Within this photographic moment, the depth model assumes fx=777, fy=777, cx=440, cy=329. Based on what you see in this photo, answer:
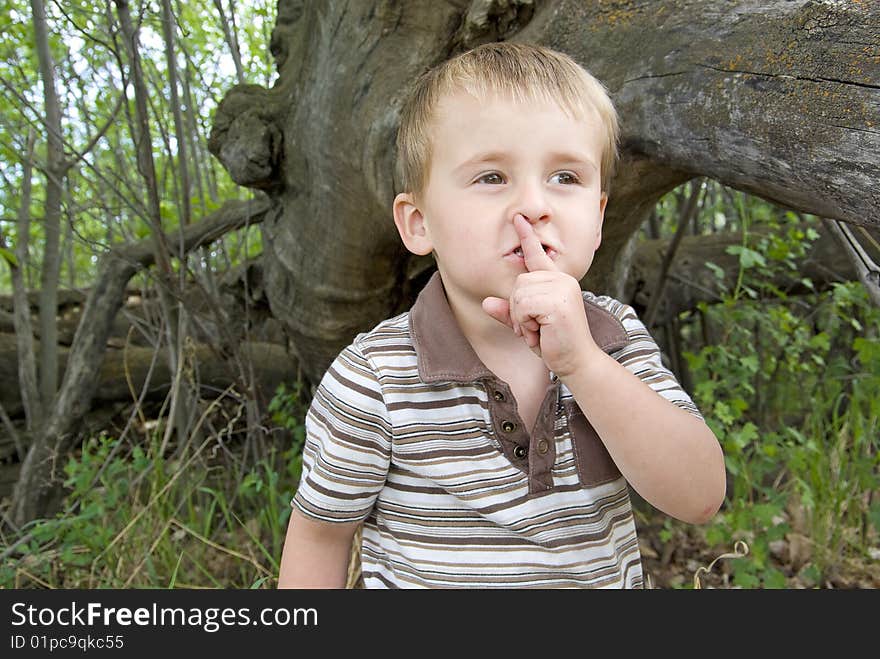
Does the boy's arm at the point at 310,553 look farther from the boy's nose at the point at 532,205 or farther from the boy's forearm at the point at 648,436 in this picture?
the boy's nose at the point at 532,205

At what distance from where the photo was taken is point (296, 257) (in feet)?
9.07

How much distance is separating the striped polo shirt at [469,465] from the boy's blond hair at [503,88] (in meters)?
0.31

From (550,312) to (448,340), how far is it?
304 millimetres

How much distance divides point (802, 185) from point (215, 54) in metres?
3.19

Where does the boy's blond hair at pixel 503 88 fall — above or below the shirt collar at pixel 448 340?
above

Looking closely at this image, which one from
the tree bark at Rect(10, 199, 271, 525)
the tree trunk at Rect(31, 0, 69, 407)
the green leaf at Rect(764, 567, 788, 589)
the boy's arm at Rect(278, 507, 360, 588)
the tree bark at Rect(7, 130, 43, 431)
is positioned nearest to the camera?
the boy's arm at Rect(278, 507, 360, 588)

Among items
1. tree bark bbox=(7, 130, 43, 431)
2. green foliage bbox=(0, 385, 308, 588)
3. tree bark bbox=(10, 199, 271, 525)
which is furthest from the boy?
tree bark bbox=(7, 130, 43, 431)

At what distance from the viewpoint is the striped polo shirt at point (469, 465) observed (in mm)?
1407

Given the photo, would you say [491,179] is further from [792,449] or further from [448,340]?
[792,449]

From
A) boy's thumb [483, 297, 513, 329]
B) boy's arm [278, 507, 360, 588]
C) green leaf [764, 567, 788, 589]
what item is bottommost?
green leaf [764, 567, 788, 589]

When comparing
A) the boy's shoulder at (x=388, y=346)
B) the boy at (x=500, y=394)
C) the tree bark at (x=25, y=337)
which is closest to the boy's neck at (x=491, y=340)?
the boy at (x=500, y=394)

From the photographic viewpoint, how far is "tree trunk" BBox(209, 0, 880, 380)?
1.22 m

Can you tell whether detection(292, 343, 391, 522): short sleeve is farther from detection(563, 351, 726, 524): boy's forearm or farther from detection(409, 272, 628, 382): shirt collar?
detection(563, 351, 726, 524): boy's forearm
